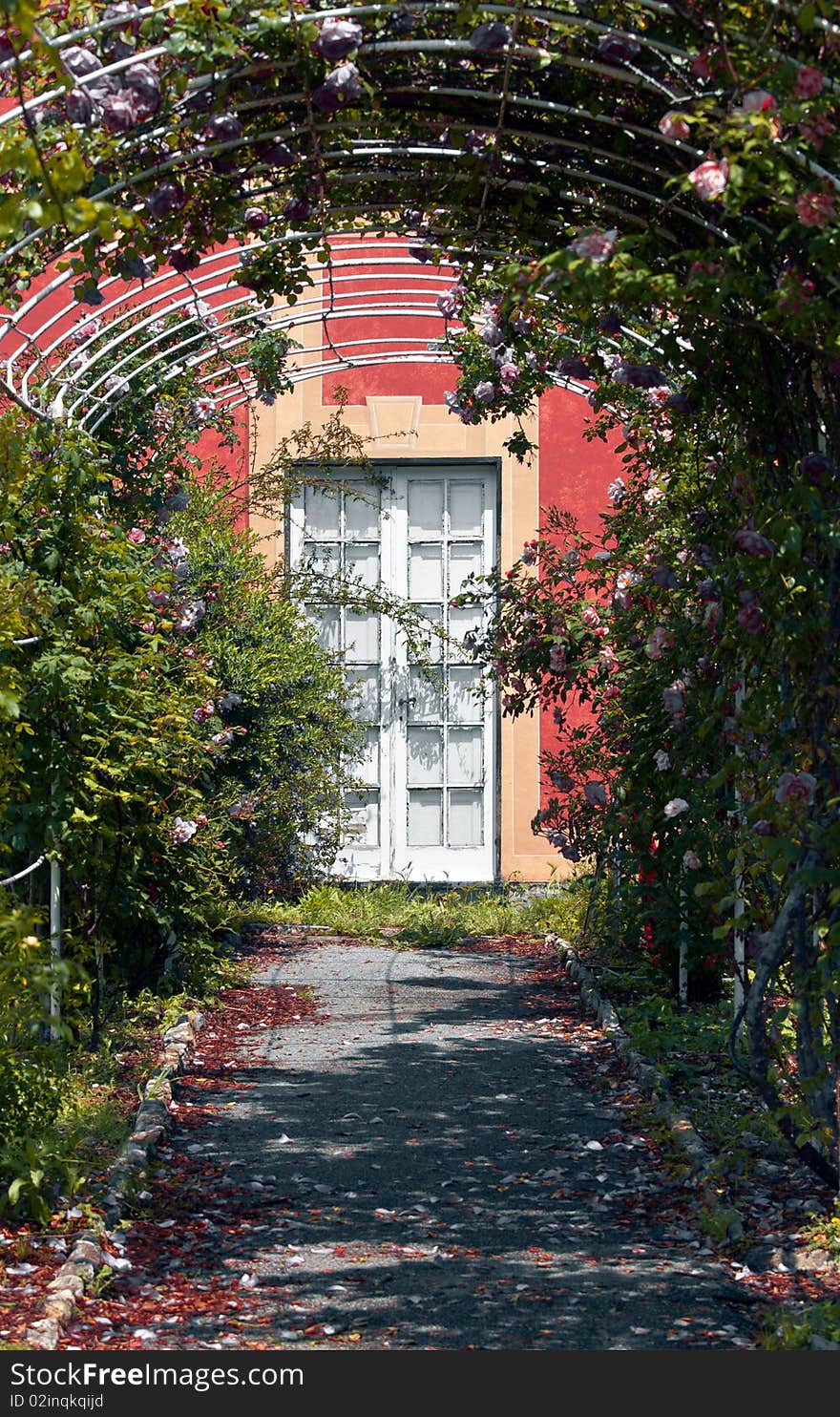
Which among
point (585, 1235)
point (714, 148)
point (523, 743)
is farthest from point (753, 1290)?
point (523, 743)

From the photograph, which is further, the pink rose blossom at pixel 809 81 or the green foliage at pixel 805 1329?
the pink rose blossom at pixel 809 81

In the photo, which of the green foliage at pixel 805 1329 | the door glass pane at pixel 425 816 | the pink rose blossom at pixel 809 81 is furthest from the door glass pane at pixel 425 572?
the green foliage at pixel 805 1329

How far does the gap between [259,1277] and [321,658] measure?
5852 millimetres

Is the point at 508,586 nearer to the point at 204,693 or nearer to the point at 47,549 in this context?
the point at 204,693

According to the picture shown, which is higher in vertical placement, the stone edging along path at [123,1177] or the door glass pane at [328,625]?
the door glass pane at [328,625]

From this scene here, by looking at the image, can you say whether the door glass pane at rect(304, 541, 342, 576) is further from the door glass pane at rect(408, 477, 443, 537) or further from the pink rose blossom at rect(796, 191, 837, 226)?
the pink rose blossom at rect(796, 191, 837, 226)

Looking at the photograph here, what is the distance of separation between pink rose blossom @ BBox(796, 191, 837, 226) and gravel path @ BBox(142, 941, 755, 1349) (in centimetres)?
237

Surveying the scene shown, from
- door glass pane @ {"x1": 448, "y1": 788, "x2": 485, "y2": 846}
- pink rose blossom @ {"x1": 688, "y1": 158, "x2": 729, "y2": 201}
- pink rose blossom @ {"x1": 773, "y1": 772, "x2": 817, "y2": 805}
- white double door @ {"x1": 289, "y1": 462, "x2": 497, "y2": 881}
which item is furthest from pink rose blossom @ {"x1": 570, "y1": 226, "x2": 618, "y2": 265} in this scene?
door glass pane @ {"x1": 448, "y1": 788, "x2": 485, "y2": 846}

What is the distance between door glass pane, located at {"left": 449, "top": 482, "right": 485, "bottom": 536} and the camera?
1052 cm

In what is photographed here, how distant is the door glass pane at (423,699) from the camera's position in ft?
34.6

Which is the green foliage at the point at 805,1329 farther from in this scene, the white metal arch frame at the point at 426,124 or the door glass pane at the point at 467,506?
the door glass pane at the point at 467,506

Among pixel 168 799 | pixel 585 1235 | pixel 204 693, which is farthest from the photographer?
pixel 204 693

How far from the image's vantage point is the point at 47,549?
16.9ft

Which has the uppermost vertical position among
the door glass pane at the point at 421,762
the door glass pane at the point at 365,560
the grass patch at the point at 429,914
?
the door glass pane at the point at 365,560
